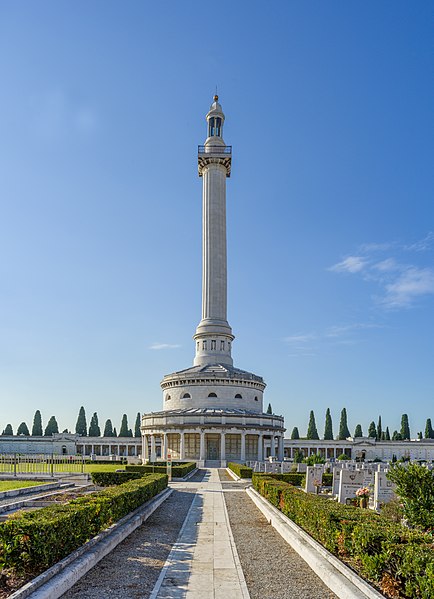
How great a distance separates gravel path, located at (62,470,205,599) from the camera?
10555 millimetres

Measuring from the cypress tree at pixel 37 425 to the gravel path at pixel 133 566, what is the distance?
341ft

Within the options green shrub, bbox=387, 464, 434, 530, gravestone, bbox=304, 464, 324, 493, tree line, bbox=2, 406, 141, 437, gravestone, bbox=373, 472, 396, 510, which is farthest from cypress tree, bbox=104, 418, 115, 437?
green shrub, bbox=387, 464, 434, 530

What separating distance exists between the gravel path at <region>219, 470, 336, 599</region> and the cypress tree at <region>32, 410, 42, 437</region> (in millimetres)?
104723

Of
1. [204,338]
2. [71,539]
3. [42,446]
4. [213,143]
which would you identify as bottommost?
[42,446]

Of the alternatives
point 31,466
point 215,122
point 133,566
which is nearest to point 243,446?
point 31,466

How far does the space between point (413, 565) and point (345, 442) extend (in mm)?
96799

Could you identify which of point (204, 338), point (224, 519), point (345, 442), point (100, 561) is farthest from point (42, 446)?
point (100, 561)

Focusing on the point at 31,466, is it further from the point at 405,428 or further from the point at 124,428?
the point at 405,428

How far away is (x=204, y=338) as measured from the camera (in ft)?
272

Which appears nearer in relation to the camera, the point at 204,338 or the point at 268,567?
the point at 268,567

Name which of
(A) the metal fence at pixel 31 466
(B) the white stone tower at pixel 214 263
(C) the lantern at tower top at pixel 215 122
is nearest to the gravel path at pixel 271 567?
(A) the metal fence at pixel 31 466

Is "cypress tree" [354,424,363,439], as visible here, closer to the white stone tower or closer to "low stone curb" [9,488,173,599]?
the white stone tower

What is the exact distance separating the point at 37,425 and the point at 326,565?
114 metres

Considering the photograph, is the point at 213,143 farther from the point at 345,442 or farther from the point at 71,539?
the point at 71,539
